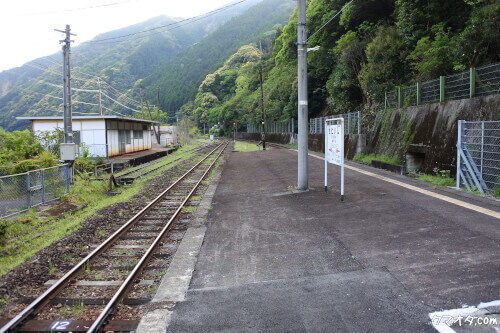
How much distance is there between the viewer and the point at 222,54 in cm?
14012

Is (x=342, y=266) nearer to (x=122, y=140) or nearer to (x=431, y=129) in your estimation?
(x=431, y=129)

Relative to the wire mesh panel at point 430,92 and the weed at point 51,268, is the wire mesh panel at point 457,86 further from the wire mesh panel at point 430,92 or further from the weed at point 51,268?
the weed at point 51,268

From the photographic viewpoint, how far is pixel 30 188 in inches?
431

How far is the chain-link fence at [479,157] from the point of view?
9008 mm

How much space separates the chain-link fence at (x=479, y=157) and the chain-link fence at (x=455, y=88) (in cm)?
176

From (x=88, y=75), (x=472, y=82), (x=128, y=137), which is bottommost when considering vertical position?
(x=128, y=137)

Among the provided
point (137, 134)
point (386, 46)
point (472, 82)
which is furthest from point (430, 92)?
point (137, 134)

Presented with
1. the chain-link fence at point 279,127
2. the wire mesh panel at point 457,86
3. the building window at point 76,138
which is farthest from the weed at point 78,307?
the chain-link fence at point 279,127

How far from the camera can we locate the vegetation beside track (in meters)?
7.20

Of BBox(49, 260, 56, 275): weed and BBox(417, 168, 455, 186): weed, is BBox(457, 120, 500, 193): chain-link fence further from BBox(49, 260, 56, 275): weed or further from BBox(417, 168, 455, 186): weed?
BBox(49, 260, 56, 275): weed

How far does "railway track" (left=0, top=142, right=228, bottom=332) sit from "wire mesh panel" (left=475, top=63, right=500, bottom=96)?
10299 millimetres

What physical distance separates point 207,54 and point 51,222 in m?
139

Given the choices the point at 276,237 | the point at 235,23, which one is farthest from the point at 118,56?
the point at 276,237

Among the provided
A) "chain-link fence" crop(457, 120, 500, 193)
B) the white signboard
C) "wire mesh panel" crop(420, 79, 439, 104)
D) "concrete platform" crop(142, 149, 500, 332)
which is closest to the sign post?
the white signboard
